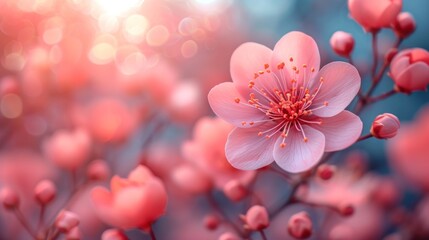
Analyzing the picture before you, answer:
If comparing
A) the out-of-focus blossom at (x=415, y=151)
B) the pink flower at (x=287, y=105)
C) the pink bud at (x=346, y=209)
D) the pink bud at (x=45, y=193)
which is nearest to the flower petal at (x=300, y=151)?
the pink flower at (x=287, y=105)

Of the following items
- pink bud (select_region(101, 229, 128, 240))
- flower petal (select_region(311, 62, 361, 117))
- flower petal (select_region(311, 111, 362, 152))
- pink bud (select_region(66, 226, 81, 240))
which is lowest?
pink bud (select_region(66, 226, 81, 240))

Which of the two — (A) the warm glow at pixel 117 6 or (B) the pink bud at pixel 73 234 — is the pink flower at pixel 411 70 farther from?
(A) the warm glow at pixel 117 6

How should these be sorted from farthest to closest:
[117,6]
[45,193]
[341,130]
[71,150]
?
[117,6], [71,150], [45,193], [341,130]

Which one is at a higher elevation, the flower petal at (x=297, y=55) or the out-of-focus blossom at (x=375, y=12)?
the out-of-focus blossom at (x=375, y=12)

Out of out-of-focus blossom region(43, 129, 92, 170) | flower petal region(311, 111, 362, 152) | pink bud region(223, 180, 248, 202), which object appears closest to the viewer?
flower petal region(311, 111, 362, 152)

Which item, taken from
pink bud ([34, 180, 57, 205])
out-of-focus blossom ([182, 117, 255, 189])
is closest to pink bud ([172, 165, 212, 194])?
out-of-focus blossom ([182, 117, 255, 189])

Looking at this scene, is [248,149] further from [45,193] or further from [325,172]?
[45,193]

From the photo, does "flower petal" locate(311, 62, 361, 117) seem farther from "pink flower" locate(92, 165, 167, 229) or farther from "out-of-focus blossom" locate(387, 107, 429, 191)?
"out-of-focus blossom" locate(387, 107, 429, 191)

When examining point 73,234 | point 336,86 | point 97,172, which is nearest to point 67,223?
point 73,234
